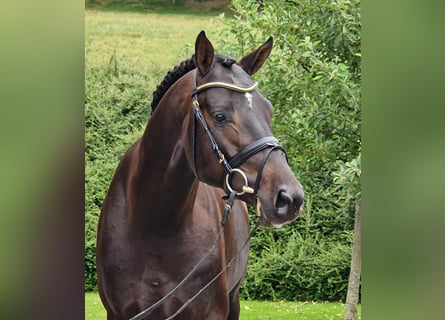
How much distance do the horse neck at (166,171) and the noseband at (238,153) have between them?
11cm

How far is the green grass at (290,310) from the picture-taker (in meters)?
5.97

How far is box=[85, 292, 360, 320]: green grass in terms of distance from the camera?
5.97 meters

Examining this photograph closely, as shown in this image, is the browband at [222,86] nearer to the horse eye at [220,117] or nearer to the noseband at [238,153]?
the noseband at [238,153]

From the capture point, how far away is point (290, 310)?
6242 millimetres

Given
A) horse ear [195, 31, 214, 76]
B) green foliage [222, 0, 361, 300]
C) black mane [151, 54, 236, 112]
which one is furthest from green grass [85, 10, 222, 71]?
horse ear [195, 31, 214, 76]

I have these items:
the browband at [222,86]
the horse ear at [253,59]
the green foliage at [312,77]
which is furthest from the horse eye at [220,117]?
the green foliage at [312,77]

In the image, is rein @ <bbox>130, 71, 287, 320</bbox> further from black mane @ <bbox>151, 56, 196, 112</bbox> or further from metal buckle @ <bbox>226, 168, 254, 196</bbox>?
black mane @ <bbox>151, 56, 196, 112</bbox>

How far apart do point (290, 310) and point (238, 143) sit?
4.04 m

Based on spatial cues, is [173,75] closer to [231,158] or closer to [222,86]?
[222,86]

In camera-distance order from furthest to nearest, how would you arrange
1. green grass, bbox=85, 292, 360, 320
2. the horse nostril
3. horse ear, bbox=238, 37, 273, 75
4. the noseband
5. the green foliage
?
green grass, bbox=85, 292, 360, 320
the green foliage
horse ear, bbox=238, 37, 273, 75
the noseband
the horse nostril

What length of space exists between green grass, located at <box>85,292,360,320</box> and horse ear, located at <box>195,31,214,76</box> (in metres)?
3.44

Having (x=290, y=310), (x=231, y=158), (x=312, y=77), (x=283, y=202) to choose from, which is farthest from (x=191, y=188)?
(x=290, y=310)
